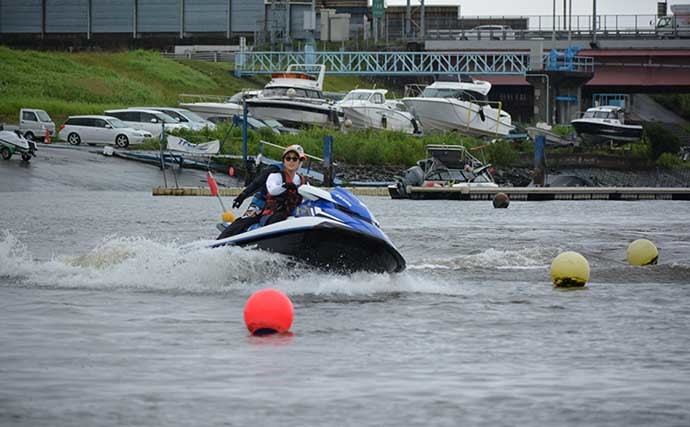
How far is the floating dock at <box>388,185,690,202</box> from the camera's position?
134ft

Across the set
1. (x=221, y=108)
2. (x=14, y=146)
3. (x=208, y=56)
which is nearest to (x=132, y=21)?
(x=208, y=56)

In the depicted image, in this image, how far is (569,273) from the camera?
1750cm

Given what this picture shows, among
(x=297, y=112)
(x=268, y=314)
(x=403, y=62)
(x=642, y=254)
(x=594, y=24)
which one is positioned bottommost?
(x=268, y=314)

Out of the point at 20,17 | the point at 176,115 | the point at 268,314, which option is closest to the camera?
the point at 268,314

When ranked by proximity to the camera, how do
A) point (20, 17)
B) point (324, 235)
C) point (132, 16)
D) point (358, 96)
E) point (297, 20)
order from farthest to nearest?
1. point (20, 17)
2. point (132, 16)
3. point (297, 20)
4. point (358, 96)
5. point (324, 235)

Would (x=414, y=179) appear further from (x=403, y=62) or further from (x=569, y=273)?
(x=403, y=62)

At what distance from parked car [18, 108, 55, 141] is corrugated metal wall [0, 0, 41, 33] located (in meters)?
37.4

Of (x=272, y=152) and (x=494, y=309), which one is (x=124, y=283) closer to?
(x=494, y=309)

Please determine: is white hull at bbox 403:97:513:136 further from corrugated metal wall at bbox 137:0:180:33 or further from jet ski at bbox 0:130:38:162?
corrugated metal wall at bbox 137:0:180:33

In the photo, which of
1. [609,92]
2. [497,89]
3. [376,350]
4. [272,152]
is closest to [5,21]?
[497,89]

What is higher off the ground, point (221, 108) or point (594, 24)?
point (594, 24)

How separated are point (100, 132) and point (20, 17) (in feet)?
134

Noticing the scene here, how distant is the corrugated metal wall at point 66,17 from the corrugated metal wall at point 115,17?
706 mm

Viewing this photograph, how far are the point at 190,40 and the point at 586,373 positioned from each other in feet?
259
